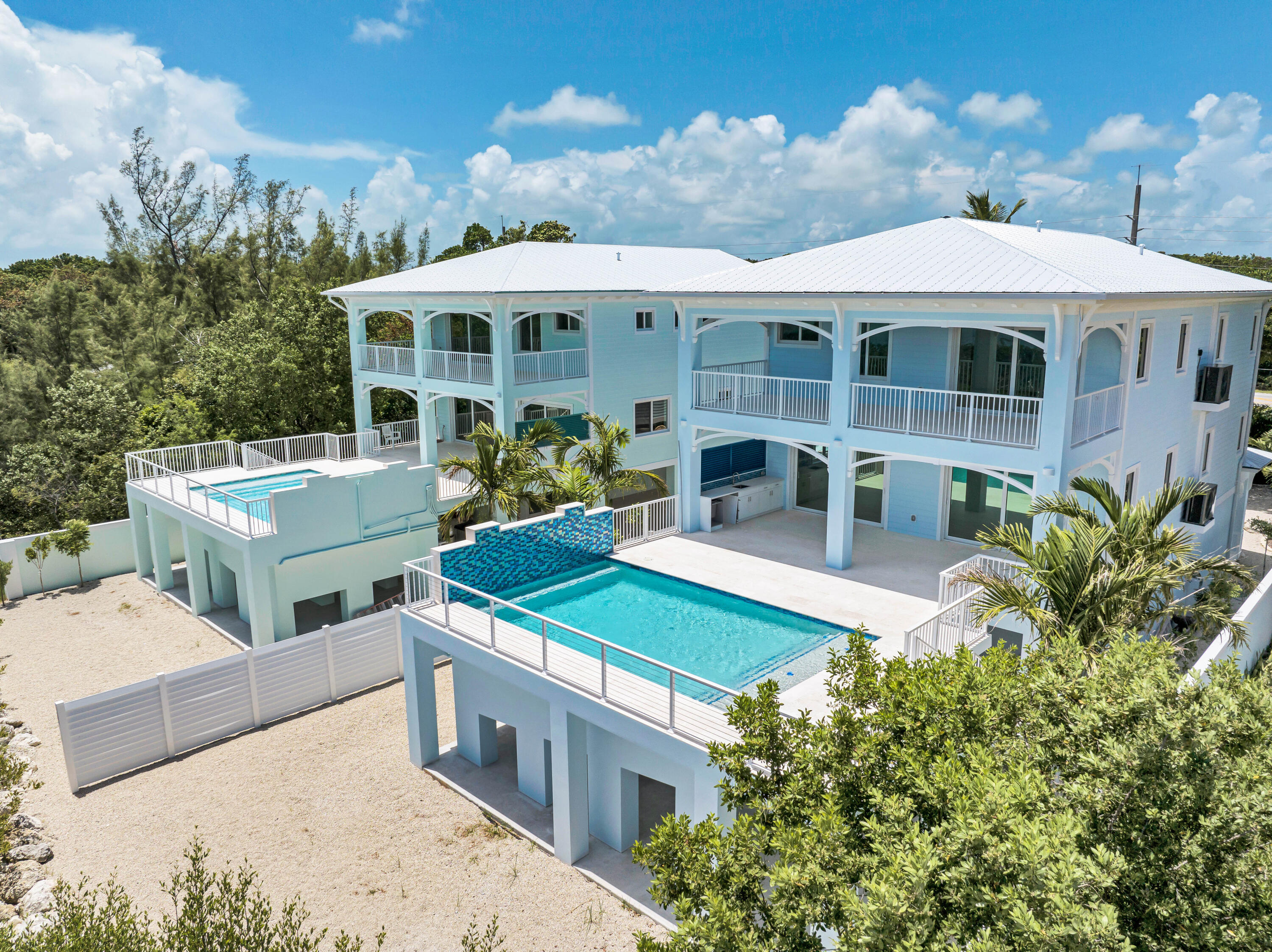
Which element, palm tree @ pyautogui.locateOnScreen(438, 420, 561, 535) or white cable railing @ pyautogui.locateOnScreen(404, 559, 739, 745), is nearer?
white cable railing @ pyautogui.locateOnScreen(404, 559, 739, 745)

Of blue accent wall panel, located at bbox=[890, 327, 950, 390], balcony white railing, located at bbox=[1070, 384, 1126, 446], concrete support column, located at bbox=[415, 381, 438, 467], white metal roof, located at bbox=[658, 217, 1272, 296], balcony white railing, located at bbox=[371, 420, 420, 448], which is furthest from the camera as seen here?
balcony white railing, located at bbox=[371, 420, 420, 448]

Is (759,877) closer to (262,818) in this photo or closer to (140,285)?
(262,818)

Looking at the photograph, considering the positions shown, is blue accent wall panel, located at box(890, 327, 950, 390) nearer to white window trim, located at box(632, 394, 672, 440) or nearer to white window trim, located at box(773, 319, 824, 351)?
white window trim, located at box(773, 319, 824, 351)

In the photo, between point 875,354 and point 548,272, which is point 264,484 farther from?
point 875,354

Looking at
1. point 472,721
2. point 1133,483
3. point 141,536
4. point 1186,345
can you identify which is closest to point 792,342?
point 1133,483

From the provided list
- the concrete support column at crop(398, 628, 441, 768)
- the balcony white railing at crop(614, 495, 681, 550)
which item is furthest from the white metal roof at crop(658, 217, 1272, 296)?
the concrete support column at crop(398, 628, 441, 768)

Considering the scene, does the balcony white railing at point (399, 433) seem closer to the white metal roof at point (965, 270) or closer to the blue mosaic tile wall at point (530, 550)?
the blue mosaic tile wall at point (530, 550)

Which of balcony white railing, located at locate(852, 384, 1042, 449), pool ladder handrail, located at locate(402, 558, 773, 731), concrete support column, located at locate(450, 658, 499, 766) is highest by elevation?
balcony white railing, located at locate(852, 384, 1042, 449)

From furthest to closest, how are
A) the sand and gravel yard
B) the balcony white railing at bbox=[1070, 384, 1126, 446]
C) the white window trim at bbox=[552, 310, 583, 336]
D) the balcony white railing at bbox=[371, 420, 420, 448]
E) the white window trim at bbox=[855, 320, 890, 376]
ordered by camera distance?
the balcony white railing at bbox=[371, 420, 420, 448], the white window trim at bbox=[552, 310, 583, 336], the white window trim at bbox=[855, 320, 890, 376], the balcony white railing at bbox=[1070, 384, 1126, 446], the sand and gravel yard
